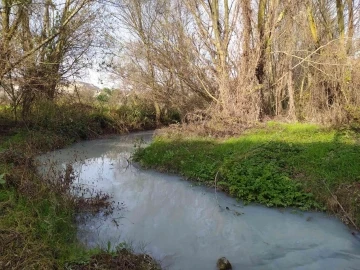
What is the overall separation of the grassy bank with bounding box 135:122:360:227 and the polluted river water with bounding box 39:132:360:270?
0.31m

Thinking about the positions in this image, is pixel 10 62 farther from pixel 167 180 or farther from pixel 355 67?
pixel 355 67

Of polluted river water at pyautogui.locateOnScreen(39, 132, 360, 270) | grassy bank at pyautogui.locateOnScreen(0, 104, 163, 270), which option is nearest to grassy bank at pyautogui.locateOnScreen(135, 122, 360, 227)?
polluted river water at pyautogui.locateOnScreen(39, 132, 360, 270)

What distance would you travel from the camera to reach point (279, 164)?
296 inches

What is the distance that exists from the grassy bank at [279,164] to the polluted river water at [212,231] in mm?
309

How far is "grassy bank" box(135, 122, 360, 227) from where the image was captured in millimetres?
6191

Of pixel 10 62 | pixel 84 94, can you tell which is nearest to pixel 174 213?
pixel 10 62

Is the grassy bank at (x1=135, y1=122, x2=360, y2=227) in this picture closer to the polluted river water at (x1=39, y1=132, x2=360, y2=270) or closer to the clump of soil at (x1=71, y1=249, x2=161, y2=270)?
the polluted river water at (x1=39, y1=132, x2=360, y2=270)

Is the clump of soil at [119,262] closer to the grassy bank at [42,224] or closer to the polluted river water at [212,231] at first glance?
the grassy bank at [42,224]

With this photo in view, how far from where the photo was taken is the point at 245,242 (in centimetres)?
504

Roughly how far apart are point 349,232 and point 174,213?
295 centimetres

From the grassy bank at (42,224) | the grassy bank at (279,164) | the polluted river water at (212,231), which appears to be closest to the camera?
the grassy bank at (42,224)

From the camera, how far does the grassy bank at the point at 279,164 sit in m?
6.19

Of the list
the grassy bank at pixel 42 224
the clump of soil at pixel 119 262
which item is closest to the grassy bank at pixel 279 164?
the grassy bank at pixel 42 224

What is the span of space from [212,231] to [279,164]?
2.82m
